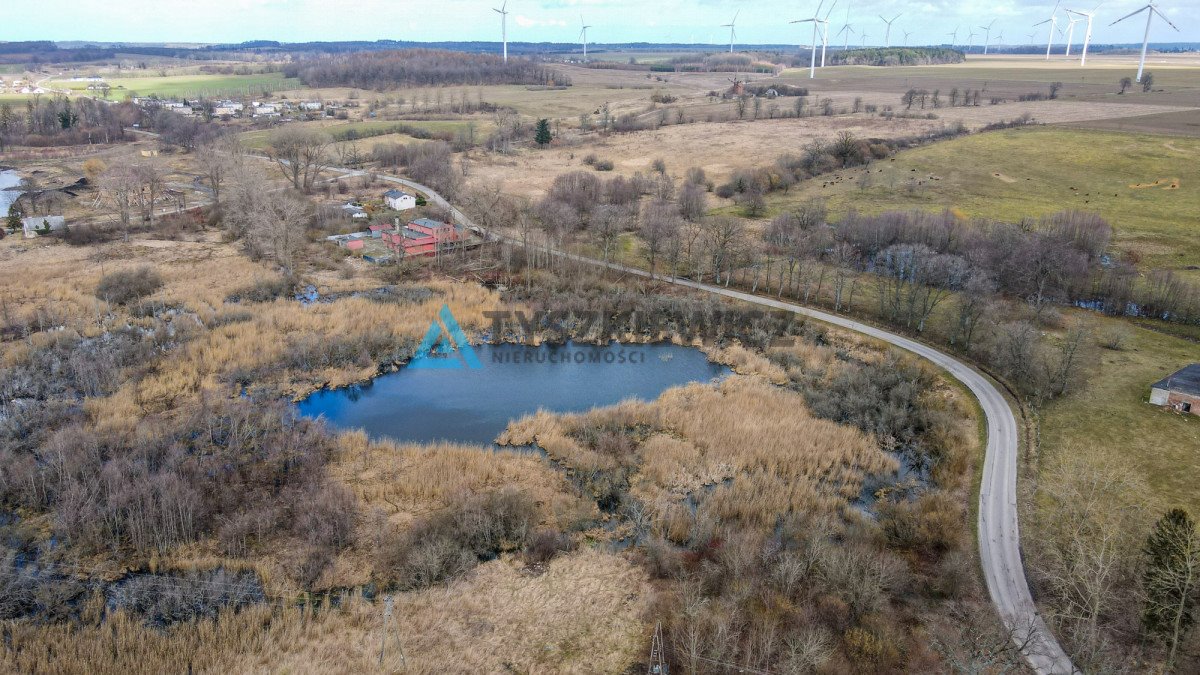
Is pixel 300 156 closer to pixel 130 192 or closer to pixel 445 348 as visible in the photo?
pixel 130 192

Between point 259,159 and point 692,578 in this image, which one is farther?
point 259,159

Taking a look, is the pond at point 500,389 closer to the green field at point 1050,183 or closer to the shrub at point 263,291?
the shrub at point 263,291

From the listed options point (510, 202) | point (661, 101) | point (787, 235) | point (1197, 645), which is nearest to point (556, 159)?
point (510, 202)

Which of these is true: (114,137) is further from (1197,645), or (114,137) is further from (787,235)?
(1197,645)

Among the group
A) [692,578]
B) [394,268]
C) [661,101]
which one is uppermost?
[661,101]

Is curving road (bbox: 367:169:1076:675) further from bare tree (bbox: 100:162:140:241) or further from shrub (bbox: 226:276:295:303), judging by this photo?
bare tree (bbox: 100:162:140:241)

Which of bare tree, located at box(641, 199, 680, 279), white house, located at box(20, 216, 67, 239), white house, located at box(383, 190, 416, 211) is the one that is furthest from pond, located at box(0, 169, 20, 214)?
bare tree, located at box(641, 199, 680, 279)
